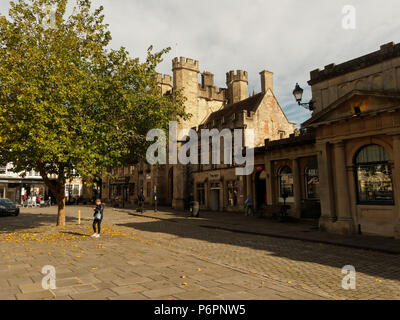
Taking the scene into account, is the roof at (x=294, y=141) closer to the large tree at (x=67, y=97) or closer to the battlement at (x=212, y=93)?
the large tree at (x=67, y=97)

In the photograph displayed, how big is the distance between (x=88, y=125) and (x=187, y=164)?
21978 millimetres

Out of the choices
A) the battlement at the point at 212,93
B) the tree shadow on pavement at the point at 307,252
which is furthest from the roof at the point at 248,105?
the tree shadow on pavement at the point at 307,252

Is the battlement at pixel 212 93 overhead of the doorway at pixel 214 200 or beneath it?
overhead

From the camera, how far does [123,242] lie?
39.4 ft

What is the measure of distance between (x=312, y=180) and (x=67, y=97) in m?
15.6

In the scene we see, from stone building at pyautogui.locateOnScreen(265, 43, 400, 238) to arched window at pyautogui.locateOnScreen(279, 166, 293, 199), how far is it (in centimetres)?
637

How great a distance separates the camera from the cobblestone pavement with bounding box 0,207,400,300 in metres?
5.63

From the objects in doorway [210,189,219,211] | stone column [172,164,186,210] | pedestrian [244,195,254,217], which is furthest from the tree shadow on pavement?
stone column [172,164,186,210]

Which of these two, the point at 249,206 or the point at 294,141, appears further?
the point at 249,206

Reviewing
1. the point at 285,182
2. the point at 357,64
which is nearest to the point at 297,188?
the point at 285,182

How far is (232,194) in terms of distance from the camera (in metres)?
28.6

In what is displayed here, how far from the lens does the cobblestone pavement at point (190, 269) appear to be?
222 inches

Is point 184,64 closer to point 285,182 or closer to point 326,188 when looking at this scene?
point 285,182
